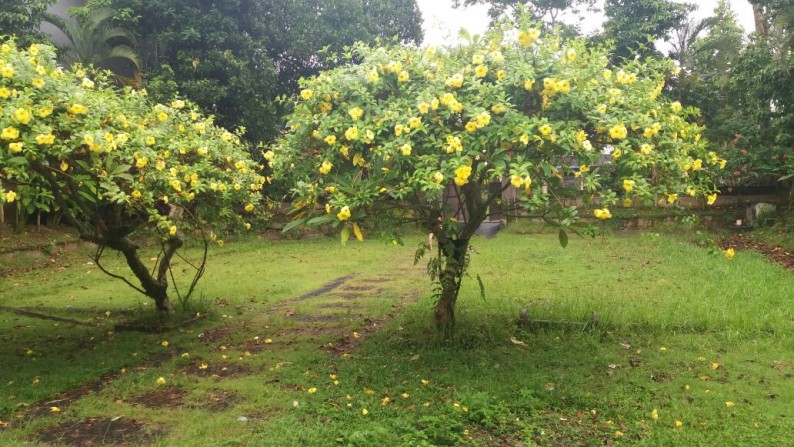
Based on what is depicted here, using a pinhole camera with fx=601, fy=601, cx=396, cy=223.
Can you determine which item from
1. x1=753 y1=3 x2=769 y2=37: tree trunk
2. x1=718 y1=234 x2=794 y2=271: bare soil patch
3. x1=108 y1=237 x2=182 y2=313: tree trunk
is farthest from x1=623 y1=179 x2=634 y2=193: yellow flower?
x1=753 y1=3 x2=769 y2=37: tree trunk

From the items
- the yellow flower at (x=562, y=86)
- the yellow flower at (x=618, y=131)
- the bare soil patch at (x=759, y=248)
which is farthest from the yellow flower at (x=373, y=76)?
the bare soil patch at (x=759, y=248)

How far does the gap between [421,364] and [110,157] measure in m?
2.50

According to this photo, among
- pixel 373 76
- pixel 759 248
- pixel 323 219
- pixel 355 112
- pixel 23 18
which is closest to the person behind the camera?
pixel 323 219

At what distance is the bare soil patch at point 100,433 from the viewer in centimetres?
312

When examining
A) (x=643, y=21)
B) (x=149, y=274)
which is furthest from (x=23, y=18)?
(x=643, y=21)

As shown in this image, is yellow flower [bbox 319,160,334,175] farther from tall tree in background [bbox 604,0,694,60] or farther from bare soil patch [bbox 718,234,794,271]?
tall tree in background [bbox 604,0,694,60]

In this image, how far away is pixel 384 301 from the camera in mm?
6660

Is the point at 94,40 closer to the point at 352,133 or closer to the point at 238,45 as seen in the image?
the point at 238,45

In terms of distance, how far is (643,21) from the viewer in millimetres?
14242

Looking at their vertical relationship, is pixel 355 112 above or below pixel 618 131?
above

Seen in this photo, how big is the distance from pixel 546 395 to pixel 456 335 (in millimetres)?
1176

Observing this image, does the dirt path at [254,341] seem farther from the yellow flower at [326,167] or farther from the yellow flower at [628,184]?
the yellow flower at [628,184]

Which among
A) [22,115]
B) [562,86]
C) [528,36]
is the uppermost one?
[528,36]

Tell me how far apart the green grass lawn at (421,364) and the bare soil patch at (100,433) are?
0.06 ft
